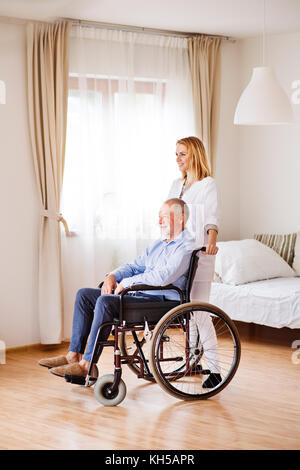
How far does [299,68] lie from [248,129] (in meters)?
0.70

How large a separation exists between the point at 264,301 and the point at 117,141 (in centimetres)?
162

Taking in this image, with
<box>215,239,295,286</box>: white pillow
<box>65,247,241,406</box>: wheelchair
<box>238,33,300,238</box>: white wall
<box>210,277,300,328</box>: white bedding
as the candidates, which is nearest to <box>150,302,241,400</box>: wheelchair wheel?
<box>65,247,241,406</box>: wheelchair

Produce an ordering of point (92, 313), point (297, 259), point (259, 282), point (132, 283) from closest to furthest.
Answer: point (132, 283), point (92, 313), point (259, 282), point (297, 259)

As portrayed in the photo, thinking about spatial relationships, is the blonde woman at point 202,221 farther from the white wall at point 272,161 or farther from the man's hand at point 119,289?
the white wall at point 272,161

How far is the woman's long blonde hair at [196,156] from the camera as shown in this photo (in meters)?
3.97

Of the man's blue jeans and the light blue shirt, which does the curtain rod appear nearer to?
the light blue shirt

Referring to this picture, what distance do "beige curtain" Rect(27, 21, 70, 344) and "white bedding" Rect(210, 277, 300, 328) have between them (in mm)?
1174

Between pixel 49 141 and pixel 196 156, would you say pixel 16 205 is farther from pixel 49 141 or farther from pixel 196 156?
pixel 196 156

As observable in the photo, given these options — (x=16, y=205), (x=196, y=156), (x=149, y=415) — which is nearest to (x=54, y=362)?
(x=149, y=415)

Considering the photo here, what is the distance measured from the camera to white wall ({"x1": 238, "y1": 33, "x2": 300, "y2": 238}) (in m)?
5.73

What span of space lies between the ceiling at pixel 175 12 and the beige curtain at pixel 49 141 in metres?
0.19

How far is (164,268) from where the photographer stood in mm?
3627

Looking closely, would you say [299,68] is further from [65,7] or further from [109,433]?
[109,433]
